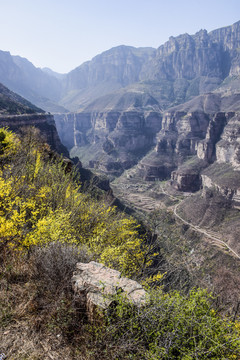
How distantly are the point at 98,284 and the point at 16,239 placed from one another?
294 cm

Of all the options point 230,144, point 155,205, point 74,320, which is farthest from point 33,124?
point 230,144

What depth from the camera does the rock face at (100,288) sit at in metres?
4.70

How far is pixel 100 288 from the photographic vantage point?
4941 millimetres

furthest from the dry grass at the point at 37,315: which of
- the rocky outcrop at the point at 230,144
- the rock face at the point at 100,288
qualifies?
the rocky outcrop at the point at 230,144

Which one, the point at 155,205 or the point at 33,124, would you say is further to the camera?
the point at 155,205

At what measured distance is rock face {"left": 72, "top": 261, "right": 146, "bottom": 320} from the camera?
4.70 meters

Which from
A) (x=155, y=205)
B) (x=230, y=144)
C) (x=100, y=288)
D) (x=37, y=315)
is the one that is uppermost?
(x=100, y=288)

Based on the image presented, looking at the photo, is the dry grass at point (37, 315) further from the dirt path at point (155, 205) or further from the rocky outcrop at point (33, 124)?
the dirt path at point (155, 205)

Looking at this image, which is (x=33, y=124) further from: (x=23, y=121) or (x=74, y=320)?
(x=74, y=320)

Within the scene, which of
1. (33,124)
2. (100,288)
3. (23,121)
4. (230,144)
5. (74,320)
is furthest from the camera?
(230,144)

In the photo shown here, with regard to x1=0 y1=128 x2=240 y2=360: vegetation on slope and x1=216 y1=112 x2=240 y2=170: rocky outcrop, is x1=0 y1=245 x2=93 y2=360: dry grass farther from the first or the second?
x1=216 y1=112 x2=240 y2=170: rocky outcrop

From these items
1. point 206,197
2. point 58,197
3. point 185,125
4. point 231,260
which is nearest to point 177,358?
point 58,197

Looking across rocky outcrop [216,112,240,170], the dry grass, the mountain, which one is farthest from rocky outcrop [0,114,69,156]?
rocky outcrop [216,112,240,170]

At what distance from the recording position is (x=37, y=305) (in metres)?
5.14
